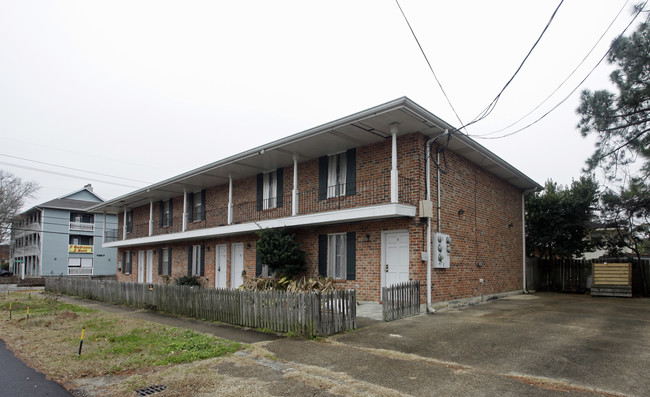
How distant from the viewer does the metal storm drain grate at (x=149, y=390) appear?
16.7 feet

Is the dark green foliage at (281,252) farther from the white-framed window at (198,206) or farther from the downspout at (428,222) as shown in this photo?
the white-framed window at (198,206)

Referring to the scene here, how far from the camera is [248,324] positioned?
9508 millimetres

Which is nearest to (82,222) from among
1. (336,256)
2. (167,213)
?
(167,213)

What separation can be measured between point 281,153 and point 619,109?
34.8 feet

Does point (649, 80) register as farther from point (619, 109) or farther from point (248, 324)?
point (248, 324)

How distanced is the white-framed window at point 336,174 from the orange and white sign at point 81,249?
41.3 metres

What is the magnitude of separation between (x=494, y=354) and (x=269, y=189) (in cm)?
1181

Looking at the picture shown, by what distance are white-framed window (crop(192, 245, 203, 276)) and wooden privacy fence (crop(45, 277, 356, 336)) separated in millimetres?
6462

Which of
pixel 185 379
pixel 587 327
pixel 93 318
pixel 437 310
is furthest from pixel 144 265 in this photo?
pixel 587 327

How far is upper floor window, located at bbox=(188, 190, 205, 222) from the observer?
68.6 ft

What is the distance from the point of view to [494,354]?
6562 mm

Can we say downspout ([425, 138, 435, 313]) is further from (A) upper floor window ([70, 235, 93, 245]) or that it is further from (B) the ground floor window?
(A) upper floor window ([70, 235, 93, 245])

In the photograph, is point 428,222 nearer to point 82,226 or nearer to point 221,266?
point 221,266

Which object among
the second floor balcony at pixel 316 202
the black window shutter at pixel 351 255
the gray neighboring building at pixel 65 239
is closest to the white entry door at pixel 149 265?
the second floor balcony at pixel 316 202
